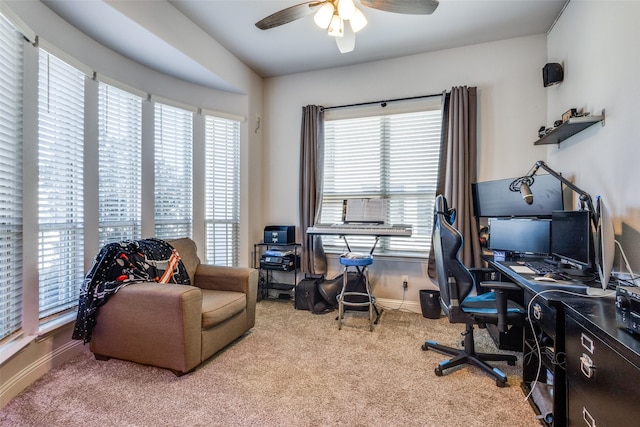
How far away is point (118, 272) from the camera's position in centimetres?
221

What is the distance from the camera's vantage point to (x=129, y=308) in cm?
206

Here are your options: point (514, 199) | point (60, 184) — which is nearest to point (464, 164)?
point (514, 199)

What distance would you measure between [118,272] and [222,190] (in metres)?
1.65

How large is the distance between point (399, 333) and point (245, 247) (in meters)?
2.10

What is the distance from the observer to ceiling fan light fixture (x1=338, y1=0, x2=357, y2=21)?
1.87 meters

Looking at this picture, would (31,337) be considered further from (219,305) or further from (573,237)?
(573,237)

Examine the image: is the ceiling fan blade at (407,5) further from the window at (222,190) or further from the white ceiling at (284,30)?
the window at (222,190)

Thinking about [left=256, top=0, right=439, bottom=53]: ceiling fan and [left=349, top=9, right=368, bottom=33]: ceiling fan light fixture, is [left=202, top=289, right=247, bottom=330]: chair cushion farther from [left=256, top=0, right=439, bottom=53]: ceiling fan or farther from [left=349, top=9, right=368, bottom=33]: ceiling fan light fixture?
[left=349, top=9, right=368, bottom=33]: ceiling fan light fixture

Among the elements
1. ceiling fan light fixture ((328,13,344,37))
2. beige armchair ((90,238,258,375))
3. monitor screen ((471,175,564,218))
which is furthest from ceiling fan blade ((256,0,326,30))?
monitor screen ((471,175,564,218))

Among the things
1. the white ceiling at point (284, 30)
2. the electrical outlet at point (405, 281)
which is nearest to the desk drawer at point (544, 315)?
the electrical outlet at point (405, 281)

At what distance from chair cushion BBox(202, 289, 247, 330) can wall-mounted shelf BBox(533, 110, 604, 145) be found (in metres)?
2.83

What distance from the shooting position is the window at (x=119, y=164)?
2.59 metres

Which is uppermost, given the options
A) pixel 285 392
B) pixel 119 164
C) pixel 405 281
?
pixel 119 164

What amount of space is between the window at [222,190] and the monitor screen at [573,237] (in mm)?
3174
